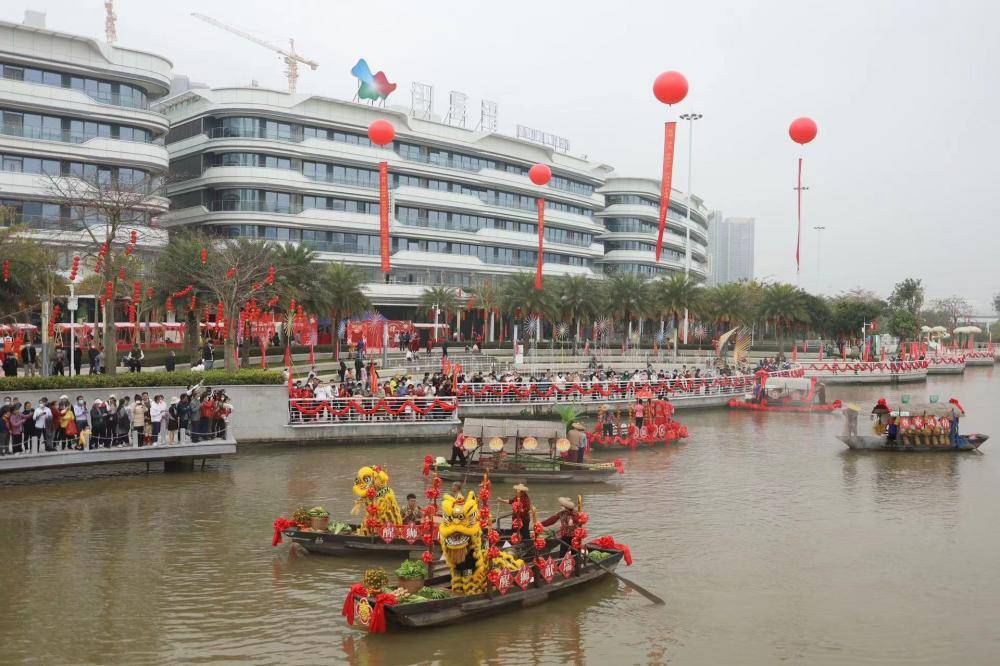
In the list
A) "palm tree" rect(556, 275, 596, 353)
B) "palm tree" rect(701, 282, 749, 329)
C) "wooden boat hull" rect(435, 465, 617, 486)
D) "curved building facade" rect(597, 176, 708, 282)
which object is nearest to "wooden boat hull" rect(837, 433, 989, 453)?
"wooden boat hull" rect(435, 465, 617, 486)

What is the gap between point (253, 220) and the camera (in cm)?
6625

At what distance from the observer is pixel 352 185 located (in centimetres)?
7175

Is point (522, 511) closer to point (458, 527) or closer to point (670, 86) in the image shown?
point (458, 527)

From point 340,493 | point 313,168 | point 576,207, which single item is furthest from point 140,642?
point 576,207

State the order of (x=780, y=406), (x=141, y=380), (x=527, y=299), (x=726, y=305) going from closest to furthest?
(x=141, y=380) → (x=780, y=406) → (x=527, y=299) → (x=726, y=305)

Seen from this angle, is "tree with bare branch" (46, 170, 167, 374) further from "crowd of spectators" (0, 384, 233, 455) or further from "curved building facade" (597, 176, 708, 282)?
"curved building facade" (597, 176, 708, 282)

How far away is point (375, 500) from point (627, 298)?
52782mm

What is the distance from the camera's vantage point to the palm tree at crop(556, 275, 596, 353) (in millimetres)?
65688

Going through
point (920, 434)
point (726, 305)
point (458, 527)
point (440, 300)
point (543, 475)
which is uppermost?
point (726, 305)

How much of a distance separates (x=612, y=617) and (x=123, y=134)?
54685 mm

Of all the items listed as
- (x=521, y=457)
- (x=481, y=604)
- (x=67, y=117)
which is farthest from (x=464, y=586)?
(x=67, y=117)

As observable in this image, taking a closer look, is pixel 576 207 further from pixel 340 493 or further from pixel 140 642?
pixel 140 642

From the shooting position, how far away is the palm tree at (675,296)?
70.6m

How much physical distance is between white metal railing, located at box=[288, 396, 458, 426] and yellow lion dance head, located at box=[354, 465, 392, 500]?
14.9 meters
